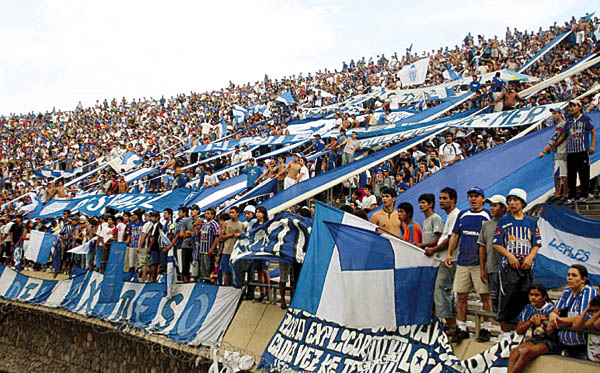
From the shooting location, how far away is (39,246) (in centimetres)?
1703

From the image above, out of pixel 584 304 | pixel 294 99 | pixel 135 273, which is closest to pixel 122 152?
pixel 294 99

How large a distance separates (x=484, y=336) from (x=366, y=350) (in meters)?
1.40

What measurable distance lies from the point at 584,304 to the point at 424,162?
7689mm

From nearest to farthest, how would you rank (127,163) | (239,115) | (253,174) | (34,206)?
(253,174) < (34,206) < (127,163) < (239,115)

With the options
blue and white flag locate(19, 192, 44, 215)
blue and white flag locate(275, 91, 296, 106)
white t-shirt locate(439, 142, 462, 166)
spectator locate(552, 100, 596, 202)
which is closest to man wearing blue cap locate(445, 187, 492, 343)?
spectator locate(552, 100, 596, 202)

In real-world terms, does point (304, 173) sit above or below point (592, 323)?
above

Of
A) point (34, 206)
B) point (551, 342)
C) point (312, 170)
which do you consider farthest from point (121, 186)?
point (551, 342)

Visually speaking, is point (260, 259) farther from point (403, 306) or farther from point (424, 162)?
point (424, 162)

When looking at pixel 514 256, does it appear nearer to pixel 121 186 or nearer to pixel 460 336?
pixel 460 336

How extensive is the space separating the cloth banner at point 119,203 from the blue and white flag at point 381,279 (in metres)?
9.51

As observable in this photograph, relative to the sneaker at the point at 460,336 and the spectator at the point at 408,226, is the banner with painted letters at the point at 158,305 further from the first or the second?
the sneaker at the point at 460,336

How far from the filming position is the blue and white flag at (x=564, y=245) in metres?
6.72

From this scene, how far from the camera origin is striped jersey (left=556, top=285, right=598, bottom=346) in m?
4.99

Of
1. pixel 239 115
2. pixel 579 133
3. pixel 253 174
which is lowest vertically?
pixel 253 174
